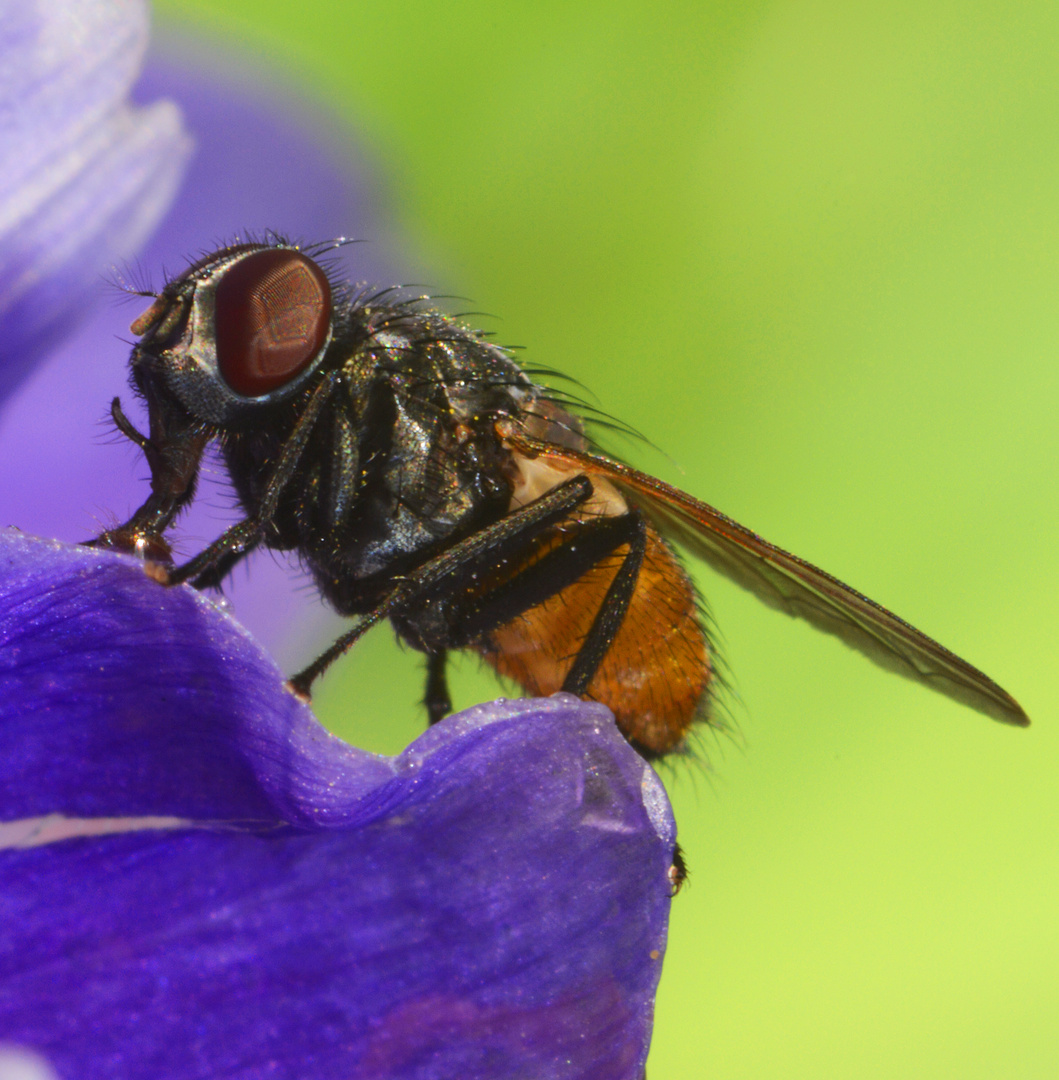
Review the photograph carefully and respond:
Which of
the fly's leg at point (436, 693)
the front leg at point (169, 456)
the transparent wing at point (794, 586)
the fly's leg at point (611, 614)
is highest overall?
the transparent wing at point (794, 586)

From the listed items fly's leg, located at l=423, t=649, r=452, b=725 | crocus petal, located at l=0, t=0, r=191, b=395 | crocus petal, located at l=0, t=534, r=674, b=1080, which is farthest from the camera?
fly's leg, located at l=423, t=649, r=452, b=725

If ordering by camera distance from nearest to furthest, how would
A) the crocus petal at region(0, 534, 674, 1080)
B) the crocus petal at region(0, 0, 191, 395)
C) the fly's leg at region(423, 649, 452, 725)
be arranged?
the crocus petal at region(0, 534, 674, 1080)
the crocus petal at region(0, 0, 191, 395)
the fly's leg at region(423, 649, 452, 725)

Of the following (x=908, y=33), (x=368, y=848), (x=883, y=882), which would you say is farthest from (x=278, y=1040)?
(x=908, y=33)

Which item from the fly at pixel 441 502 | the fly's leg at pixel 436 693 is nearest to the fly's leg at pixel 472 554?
the fly at pixel 441 502

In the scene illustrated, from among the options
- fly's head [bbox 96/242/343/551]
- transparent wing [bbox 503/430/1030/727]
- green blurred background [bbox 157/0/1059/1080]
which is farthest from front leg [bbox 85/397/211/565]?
green blurred background [bbox 157/0/1059/1080]

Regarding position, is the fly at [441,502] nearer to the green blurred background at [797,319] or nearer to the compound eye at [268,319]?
the compound eye at [268,319]

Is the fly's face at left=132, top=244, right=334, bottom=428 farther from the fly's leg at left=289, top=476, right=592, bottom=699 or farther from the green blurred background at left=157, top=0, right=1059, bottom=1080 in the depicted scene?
the green blurred background at left=157, top=0, right=1059, bottom=1080
